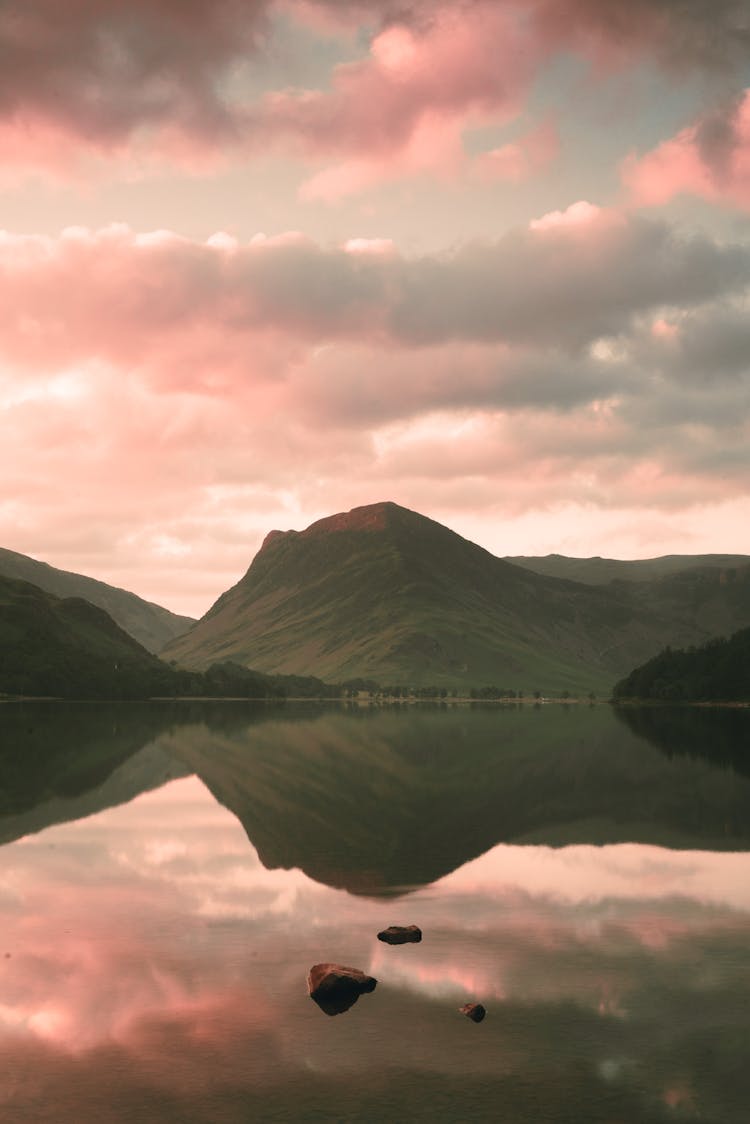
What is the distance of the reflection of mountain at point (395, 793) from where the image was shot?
57781 millimetres

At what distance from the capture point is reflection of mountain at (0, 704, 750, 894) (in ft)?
190

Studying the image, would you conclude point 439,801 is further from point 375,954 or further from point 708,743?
point 708,743

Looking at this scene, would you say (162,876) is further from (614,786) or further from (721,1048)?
(614,786)

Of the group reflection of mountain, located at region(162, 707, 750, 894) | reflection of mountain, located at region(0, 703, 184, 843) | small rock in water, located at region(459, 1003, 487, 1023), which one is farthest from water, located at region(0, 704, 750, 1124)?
reflection of mountain, located at region(0, 703, 184, 843)

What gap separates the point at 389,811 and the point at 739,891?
30308mm

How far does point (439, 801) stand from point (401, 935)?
41.9m

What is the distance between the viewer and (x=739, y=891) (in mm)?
45625

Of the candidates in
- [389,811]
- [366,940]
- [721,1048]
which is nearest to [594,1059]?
[721,1048]

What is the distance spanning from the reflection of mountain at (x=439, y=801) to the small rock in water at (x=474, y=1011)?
17.3 metres

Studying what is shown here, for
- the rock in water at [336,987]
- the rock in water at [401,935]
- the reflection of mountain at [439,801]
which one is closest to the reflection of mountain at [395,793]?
the reflection of mountain at [439,801]

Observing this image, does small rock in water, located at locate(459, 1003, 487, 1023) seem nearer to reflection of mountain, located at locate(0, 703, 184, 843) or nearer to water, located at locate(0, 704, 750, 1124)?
water, located at locate(0, 704, 750, 1124)

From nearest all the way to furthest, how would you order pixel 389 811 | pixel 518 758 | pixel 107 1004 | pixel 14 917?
pixel 107 1004, pixel 14 917, pixel 389 811, pixel 518 758

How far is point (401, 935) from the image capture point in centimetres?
3606

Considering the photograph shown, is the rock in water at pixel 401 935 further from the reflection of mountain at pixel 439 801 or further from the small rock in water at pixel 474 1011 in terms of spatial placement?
the reflection of mountain at pixel 439 801
